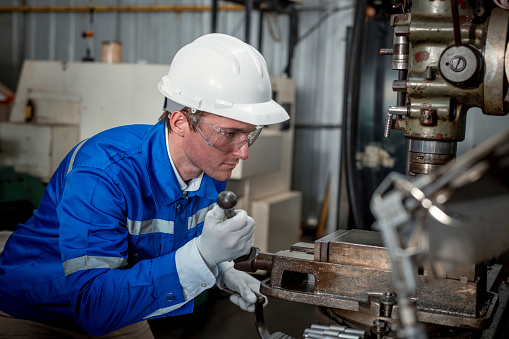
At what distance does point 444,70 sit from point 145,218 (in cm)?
73

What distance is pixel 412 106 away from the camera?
1.08 m

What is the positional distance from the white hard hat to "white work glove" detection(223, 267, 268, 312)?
46 centimetres

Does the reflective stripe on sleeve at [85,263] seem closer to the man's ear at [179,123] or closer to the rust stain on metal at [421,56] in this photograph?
the man's ear at [179,123]

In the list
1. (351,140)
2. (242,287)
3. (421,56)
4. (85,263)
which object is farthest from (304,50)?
(85,263)

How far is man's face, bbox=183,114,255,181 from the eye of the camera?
1.29 meters

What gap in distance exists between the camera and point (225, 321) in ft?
9.30

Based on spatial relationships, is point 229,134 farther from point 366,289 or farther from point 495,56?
point 495,56

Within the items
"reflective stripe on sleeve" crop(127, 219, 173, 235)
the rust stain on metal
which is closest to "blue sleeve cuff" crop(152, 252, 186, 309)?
"reflective stripe on sleeve" crop(127, 219, 173, 235)

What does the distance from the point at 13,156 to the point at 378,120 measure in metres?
2.01

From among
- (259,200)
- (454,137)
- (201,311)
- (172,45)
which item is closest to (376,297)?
(454,137)

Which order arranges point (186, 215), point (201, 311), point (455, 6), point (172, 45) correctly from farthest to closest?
point (172, 45)
point (201, 311)
point (186, 215)
point (455, 6)

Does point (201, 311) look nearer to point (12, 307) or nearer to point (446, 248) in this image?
point (12, 307)

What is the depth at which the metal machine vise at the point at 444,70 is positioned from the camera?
97 centimetres

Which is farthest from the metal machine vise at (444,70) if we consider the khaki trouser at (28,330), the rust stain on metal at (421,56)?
the khaki trouser at (28,330)
